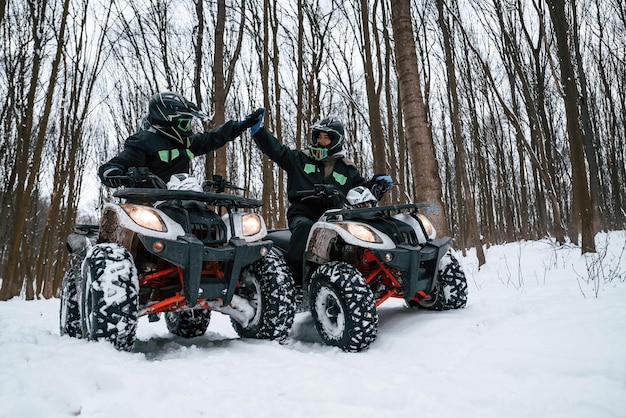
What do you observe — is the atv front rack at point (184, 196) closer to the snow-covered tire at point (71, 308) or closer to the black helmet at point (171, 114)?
the black helmet at point (171, 114)

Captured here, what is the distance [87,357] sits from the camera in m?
2.03

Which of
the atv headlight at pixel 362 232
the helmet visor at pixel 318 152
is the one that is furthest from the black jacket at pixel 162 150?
the atv headlight at pixel 362 232

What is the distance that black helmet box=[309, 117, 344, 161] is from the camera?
13.6ft

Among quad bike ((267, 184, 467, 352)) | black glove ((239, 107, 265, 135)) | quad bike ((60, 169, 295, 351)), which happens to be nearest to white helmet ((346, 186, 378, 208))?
quad bike ((267, 184, 467, 352))

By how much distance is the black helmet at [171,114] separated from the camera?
3.52m

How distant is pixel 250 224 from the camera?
3150 mm

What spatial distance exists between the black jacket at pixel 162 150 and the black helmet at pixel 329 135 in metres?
0.80

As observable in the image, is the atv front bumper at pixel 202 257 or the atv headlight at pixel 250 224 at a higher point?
the atv headlight at pixel 250 224

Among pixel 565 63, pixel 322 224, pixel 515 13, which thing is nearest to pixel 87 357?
pixel 322 224

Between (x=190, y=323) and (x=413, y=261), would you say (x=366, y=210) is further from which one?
(x=190, y=323)

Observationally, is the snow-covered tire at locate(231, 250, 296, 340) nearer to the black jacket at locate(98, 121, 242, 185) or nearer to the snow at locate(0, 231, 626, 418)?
the snow at locate(0, 231, 626, 418)

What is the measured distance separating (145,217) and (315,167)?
2016 millimetres

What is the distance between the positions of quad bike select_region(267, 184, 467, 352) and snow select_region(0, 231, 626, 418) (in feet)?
0.84

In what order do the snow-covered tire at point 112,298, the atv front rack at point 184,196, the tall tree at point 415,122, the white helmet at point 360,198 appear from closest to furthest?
the snow-covered tire at point 112,298, the atv front rack at point 184,196, the white helmet at point 360,198, the tall tree at point 415,122
